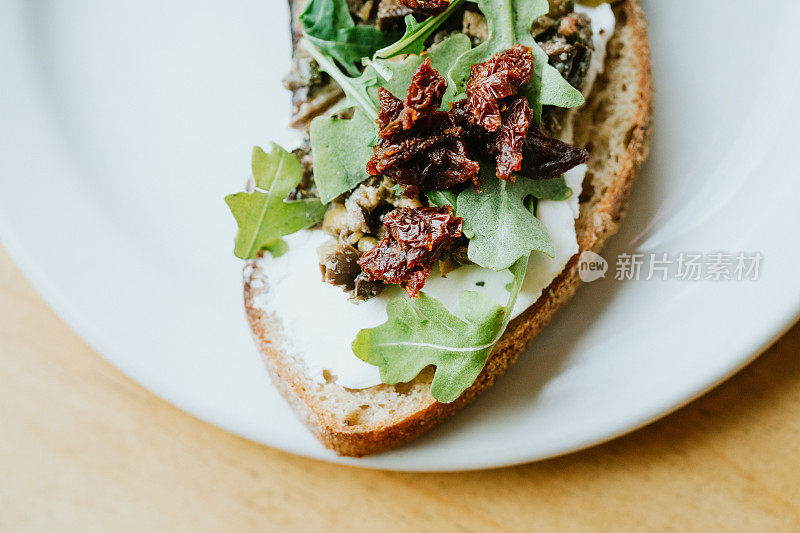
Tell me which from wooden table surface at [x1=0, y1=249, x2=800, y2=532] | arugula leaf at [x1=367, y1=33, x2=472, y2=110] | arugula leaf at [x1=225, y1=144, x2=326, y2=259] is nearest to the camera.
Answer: arugula leaf at [x1=367, y1=33, x2=472, y2=110]

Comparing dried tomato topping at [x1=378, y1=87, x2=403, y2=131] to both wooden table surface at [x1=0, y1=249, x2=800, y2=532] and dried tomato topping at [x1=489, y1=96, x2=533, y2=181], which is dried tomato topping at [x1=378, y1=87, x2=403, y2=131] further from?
wooden table surface at [x1=0, y1=249, x2=800, y2=532]

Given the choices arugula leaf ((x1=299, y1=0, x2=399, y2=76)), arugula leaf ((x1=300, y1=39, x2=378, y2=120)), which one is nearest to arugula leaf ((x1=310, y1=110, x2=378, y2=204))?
arugula leaf ((x1=300, y1=39, x2=378, y2=120))

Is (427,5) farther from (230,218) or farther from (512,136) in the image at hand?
(230,218)

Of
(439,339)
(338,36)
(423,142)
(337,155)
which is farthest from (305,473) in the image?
(338,36)

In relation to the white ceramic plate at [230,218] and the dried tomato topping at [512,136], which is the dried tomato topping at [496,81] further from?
the white ceramic plate at [230,218]

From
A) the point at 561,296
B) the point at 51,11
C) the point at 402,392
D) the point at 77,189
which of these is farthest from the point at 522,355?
the point at 51,11

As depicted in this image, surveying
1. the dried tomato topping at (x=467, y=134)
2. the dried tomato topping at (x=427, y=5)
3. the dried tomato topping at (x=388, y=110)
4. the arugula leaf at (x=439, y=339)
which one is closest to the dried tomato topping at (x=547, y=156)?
the dried tomato topping at (x=467, y=134)

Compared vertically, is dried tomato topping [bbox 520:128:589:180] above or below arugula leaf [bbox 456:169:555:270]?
above
